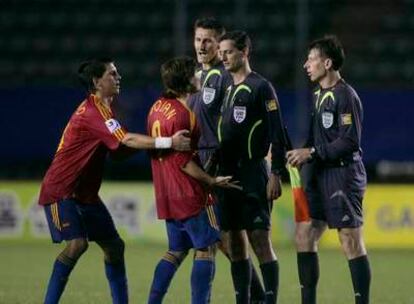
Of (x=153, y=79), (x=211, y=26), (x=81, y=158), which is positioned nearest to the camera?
(x=81, y=158)

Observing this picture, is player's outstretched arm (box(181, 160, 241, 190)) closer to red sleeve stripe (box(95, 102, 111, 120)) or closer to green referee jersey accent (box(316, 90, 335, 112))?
red sleeve stripe (box(95, 102, 111, 120))

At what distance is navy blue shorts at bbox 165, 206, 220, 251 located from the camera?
27.1 feet

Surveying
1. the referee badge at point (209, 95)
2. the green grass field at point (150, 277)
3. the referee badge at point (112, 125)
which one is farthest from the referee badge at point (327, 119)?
the green grass field at point (150, 277)

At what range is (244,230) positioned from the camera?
9039mm

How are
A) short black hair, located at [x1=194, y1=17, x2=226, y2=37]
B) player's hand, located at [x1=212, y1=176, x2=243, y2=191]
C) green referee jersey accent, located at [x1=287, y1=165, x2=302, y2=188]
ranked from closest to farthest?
player's hand, located at [x1=212, y1=176, x2=243, y2=191] < green referee jersey accent, located at [x1=287, y1=165, x2=302, y2=188] < short black hair, located at [x1=194, y1=17, x2=226, y2=37]

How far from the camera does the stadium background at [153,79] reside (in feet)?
58.5

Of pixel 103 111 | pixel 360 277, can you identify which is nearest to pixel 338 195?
pixel 360 277

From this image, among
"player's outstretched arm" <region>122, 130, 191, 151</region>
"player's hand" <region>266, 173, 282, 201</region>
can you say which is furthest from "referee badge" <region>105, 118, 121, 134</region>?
"player's hand" <region>266, 173, 282, 201</region>

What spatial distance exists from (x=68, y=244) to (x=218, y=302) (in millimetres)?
1966

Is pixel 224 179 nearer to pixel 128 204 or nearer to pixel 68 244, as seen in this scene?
pixel 68 244

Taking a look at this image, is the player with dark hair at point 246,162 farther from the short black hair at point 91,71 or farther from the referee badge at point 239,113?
the short black hair at point 91,71

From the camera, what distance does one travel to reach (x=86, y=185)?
29.2 ft

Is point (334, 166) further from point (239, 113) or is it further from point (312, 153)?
point (239, 113)

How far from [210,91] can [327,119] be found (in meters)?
1.03
